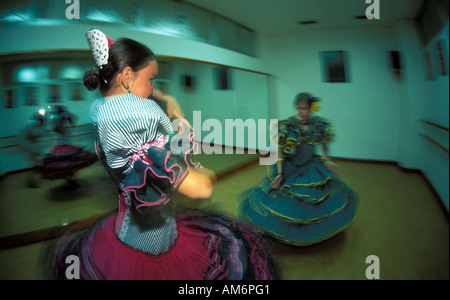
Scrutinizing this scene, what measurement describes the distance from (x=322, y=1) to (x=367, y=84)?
0.22 meters

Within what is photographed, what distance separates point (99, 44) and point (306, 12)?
1.58ft

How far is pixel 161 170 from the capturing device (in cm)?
43

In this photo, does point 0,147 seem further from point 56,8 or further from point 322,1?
point 322,1

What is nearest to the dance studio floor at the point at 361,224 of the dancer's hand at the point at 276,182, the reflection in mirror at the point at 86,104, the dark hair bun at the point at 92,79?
the reflection in mirror at the point at 86,104

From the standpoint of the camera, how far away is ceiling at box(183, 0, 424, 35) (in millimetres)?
405

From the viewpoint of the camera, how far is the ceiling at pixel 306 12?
405 mm

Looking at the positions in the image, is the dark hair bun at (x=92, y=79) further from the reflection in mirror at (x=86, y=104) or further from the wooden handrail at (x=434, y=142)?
the wooden handrail at (x=434, y=142)

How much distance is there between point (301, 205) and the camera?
778 mm

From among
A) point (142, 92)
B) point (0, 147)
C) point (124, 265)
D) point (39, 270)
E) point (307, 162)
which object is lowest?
point (39, 270)

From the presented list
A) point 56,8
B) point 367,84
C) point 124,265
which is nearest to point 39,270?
point 124,265

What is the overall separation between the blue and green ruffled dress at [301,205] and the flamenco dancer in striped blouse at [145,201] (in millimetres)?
113

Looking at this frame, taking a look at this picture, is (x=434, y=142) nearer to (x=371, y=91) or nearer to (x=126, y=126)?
(x=371, y=91)

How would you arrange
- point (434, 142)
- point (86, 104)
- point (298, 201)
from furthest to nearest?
point (298, 201) < point (86, 104) < point (434, 142)

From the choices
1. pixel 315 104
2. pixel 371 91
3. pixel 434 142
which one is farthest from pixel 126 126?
pixel 434 142
